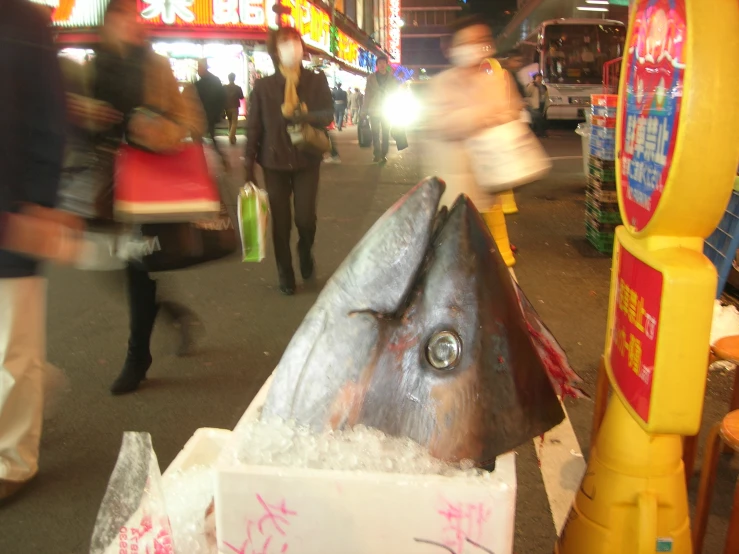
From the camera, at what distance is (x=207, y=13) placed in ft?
57.7

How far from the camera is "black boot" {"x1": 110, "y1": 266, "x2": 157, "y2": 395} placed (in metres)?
4.02

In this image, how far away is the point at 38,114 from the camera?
2576 mm

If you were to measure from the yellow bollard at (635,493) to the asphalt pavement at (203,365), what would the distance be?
80cm

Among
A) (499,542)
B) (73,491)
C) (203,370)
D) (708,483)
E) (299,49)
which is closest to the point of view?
(499,542)

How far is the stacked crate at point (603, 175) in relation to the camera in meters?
6.93

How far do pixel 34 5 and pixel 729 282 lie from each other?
545cm

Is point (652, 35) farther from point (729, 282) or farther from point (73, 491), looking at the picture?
point (729, 282)

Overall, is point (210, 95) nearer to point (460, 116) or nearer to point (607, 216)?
point (607, 216)

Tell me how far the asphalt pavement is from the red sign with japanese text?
1.13 metres

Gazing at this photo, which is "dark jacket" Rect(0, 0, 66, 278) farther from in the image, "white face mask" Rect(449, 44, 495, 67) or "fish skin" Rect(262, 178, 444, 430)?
"white face mask" Rect(449, 44, 495, 67)

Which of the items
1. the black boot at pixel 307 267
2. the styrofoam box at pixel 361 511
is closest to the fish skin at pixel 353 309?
the styrofoam box at pixel 361 511

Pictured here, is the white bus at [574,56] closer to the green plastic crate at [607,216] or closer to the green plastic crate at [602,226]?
the green plastic crate at [602,226]

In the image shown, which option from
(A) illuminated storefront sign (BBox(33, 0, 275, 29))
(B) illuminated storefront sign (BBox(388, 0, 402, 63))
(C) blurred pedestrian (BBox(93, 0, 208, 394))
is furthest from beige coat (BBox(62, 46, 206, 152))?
(B) illuminated storefront sign (BBox(388, 0, 402, 63))

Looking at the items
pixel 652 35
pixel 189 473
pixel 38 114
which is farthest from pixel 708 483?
pixel 38 114
